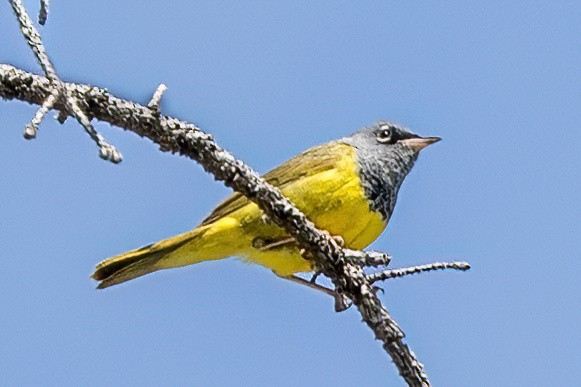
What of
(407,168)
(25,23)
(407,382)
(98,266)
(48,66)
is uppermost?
(407,168)

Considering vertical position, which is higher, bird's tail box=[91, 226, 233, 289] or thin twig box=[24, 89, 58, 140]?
bird's tail box=[91, 226, 233, 289]

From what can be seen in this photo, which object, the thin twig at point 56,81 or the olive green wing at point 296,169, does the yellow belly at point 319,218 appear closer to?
the olive green wing at point 296,169

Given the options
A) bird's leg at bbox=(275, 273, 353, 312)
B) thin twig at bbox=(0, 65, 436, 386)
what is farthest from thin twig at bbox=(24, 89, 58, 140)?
bird's leg at bbox=(275, 273, 353, 312)

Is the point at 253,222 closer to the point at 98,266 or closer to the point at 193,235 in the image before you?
the point at 193,235

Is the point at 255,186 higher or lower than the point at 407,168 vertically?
lower

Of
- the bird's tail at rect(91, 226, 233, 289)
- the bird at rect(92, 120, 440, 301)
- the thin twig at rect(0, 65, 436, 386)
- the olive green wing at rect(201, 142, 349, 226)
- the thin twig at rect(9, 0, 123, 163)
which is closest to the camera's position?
the thin twig at rect(9, 0, 123, 163)

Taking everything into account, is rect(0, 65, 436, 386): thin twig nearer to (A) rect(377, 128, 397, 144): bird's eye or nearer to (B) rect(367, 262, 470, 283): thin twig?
(B) rect(367, 262, 470, 283): thin twig

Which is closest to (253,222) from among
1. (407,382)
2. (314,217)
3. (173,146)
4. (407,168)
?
(314,217)
